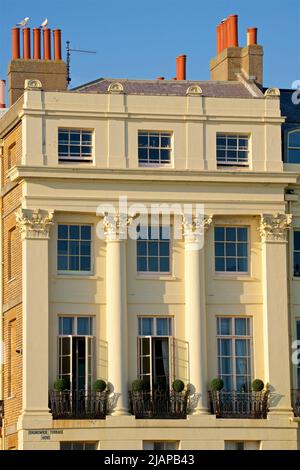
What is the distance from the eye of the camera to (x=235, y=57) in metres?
91.2

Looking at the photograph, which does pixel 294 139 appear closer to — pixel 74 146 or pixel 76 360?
pixel 74 146

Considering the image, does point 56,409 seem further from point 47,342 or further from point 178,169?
point 178,169

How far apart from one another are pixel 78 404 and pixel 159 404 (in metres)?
2.77

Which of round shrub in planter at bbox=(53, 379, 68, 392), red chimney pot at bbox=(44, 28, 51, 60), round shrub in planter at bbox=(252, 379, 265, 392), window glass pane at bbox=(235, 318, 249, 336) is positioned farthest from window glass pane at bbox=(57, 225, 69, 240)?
round shrub in planter at bbox=(252, 379, 265, 392)

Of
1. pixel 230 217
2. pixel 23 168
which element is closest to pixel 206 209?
pixel 230 217

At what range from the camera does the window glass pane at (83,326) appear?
8450 cm

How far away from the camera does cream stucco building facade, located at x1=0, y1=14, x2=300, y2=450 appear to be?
8362 cm

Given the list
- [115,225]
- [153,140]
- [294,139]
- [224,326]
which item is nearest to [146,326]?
[224,326]

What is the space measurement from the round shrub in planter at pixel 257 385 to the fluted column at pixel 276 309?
336mm

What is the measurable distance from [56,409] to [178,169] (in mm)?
9379

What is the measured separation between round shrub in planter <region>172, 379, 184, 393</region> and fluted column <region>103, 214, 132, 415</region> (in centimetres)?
162

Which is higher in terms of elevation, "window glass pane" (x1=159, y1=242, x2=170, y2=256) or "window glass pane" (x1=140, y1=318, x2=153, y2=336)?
"window glass pane" (x1=159, y1=242, x2=170, y2=256)

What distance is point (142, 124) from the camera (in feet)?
281

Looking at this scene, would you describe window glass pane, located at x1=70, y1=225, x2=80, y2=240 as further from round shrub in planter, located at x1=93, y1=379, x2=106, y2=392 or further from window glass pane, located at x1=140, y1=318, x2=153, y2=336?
round shrub in planter, located at x1=93, y1=379, x2=106, y2=392
